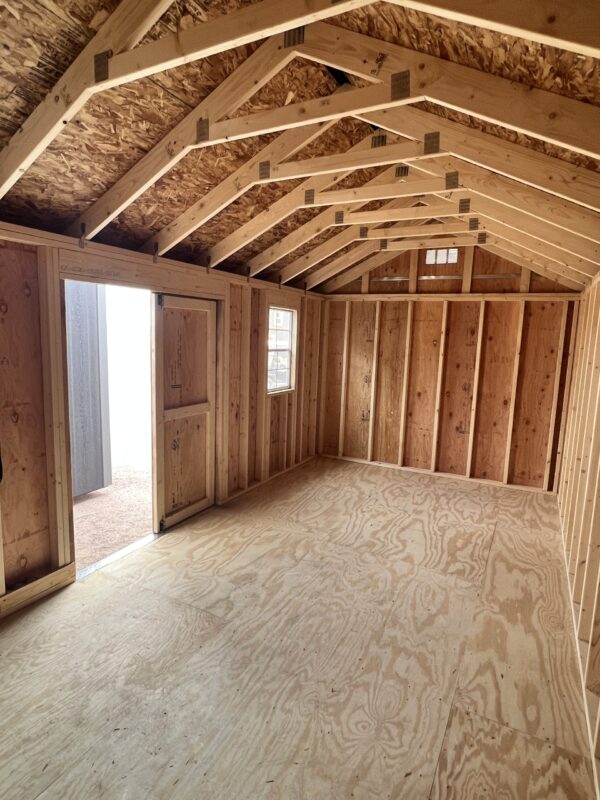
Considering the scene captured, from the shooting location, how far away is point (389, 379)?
21.4 feet

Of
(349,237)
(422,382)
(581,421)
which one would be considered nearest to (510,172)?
(581,421)

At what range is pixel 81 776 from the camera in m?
1.88

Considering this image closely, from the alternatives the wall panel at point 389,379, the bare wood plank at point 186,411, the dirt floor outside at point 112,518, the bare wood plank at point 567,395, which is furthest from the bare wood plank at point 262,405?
the bare wood plank at point 567,395

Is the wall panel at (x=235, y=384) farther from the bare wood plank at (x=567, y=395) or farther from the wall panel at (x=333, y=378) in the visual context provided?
the bare wood plank at (x=567, y=395)

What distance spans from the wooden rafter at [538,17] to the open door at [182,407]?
3090 millimetres

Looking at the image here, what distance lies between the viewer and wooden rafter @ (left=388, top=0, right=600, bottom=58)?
133 cm

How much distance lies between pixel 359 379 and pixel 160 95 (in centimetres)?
483

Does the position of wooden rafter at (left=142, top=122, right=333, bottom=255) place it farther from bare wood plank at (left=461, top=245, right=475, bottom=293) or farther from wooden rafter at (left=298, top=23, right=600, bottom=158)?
bare wood plank at (left=461, top=245, right=475, bottom=293)

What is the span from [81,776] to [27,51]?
319 cm

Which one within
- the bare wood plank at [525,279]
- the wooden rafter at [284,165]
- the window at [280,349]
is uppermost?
the wooden rafter at [284,165]

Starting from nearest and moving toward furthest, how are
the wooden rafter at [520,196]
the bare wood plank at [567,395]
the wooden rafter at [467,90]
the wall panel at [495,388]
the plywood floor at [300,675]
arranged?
1. the wooden rafter at [467,90]
2. the plywood floor at [300,675]
3. the wooden rafter at [520,196]
4. the bare wood plank at [567,395]
5. the wall panel at [495,388]

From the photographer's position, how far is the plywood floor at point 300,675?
1930mm

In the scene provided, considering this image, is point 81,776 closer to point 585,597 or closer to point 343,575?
point 343,575

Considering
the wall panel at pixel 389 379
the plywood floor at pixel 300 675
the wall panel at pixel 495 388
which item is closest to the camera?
the plywood floor at pixel 300 675
